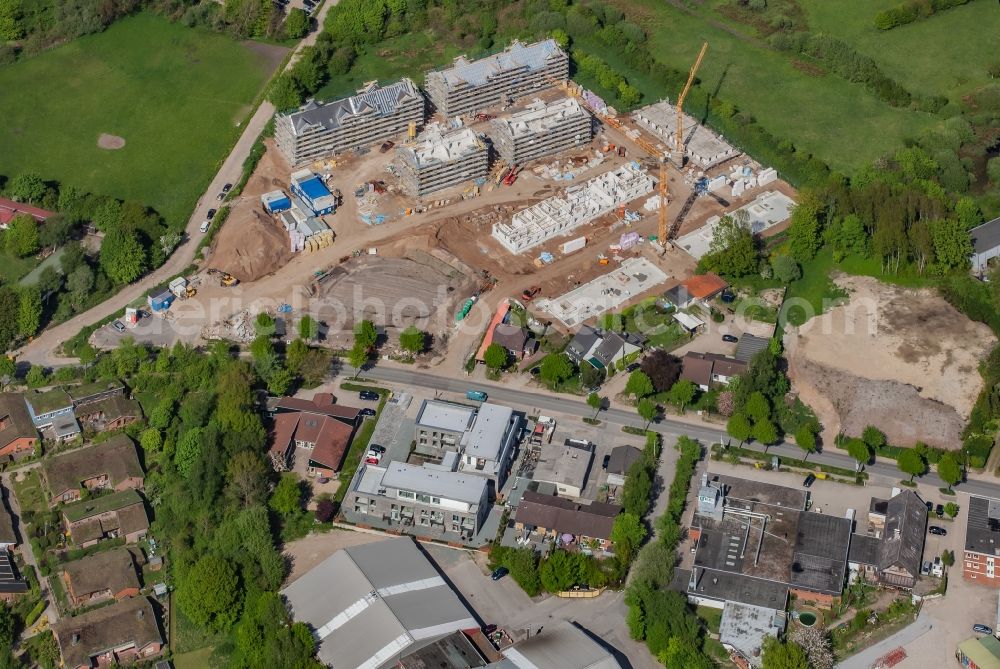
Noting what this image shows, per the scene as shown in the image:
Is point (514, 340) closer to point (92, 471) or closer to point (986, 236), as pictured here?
point (92, 471)

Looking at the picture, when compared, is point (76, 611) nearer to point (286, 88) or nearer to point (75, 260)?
point (75, 260)

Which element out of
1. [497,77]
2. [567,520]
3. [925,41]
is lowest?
[567,520]

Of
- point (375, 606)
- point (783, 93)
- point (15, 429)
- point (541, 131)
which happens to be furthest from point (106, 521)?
point (783, 93)

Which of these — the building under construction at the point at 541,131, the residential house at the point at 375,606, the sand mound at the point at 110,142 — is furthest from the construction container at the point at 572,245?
the sand mound at the point at 110,142

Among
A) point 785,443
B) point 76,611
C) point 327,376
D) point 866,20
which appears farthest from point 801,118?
point 76,611

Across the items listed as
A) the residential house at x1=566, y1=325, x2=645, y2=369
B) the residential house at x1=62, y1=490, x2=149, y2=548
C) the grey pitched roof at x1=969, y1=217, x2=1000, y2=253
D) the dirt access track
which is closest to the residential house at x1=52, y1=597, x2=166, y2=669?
the residential house at x1=62, y1=490, x2=149, y2=548

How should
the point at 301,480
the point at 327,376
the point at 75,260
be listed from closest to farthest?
1. the point at 301,480
2. the point at 327,376
3. the point at 75,260
